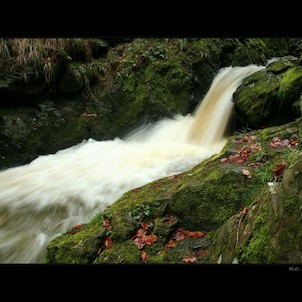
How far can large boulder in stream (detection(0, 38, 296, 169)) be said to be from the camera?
649cm

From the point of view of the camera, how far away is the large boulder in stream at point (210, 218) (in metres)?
2.16

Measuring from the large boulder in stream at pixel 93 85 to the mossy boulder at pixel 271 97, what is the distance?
61.6 inches

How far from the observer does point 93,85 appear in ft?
24.8

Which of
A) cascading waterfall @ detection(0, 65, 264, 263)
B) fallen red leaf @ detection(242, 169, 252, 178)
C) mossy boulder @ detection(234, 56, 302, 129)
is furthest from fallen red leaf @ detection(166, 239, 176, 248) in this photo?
mossy boulder @ detection(234, 56, 302, 129)

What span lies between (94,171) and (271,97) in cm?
332

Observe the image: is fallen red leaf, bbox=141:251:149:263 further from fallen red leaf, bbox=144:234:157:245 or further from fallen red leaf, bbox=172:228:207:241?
fallen red leaf, bbox=172:228:207:241

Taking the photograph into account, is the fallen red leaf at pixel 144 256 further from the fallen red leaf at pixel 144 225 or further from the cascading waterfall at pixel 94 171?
the cascading waterfall at pixel 94 171

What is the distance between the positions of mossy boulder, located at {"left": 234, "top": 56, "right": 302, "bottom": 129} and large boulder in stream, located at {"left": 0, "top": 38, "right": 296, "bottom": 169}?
157 centimetres

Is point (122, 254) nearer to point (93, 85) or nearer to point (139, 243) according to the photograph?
point (139, 243)
